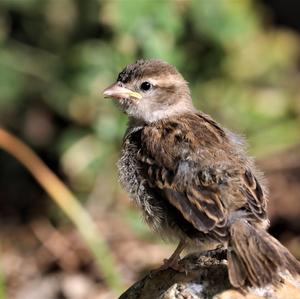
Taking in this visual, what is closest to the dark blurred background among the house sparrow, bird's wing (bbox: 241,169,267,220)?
the house sparrow

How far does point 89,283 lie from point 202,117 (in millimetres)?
2637

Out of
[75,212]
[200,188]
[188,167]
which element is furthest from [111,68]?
[200,188]

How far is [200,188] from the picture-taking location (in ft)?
16.2

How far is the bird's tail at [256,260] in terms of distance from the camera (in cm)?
444

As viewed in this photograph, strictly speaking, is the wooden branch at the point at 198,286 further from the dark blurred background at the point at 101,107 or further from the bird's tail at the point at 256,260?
the dark blurred background at the point at 101,107

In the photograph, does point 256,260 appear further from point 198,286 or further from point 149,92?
point 149,92

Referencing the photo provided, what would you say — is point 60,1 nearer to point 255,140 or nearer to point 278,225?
point 255,140

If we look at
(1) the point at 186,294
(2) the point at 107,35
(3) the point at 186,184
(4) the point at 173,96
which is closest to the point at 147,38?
(2) the point at 107,35

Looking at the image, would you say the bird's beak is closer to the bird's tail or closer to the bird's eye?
the bird's eye

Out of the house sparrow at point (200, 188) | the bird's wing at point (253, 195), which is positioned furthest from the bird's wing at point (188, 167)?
the bird's wing at point (253, 195)

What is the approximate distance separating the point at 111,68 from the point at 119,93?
5.92ft

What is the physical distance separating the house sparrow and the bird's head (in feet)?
0.04

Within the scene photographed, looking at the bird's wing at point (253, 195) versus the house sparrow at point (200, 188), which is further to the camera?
the bird's wing at point (253, 195)

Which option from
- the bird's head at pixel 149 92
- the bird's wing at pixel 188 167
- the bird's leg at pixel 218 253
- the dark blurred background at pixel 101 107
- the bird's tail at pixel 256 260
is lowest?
the bird's tail at pixel 256 260
